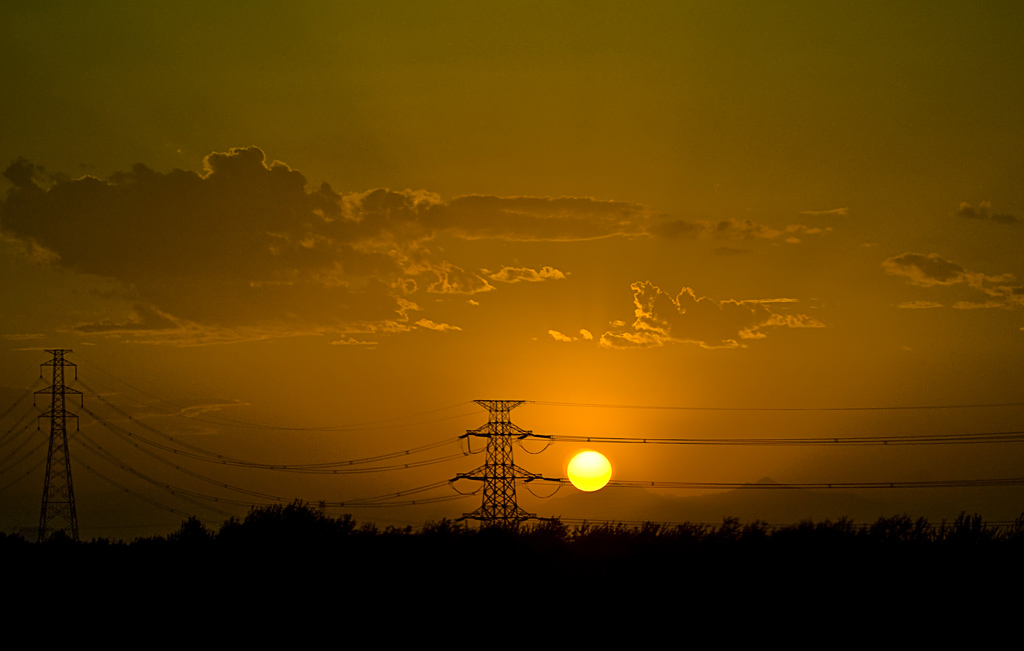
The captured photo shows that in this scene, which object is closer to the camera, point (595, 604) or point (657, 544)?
point (595, 604)

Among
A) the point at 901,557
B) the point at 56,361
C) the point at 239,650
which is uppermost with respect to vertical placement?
the point at 56,361

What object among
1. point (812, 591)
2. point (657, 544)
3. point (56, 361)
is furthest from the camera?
point (56, 361)

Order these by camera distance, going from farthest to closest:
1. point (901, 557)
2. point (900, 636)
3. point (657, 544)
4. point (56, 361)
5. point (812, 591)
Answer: point (56, 361), point (657, 544), point (901, 557), point (812, 591), point (900, 636)

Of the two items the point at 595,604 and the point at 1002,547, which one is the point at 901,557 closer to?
the point at 1002,547

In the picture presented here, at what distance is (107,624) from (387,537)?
424 inches

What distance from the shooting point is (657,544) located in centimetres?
2941

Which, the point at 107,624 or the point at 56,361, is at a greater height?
the point at 56,361

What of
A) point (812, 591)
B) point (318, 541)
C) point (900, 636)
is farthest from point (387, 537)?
point (900, 636)

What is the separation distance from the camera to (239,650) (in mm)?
23172

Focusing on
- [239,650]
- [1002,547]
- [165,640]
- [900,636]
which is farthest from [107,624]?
[1002,547]

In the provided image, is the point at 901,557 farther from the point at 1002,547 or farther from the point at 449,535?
the point at 449,535

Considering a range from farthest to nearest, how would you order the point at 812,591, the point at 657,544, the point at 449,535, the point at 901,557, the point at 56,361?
the point at 56,361
the point at 449,535
the point at 657,544
the point at 901,557
the point at 812,591

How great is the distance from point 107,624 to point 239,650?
4.99m

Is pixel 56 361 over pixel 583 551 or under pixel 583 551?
over
